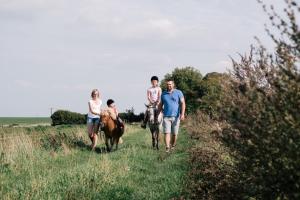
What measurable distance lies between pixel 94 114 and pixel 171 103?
2.92m

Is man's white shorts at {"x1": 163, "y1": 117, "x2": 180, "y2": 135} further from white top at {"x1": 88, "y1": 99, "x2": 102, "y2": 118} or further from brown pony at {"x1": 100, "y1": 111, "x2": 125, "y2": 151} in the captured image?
white top at {"x1": 88, "y1": 99, "x2": 102, "y2": 118}

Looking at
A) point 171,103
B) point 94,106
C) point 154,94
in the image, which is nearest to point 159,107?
point 154,94

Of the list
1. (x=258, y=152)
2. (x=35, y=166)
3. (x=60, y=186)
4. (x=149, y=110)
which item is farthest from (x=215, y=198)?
(x=149, y=110)

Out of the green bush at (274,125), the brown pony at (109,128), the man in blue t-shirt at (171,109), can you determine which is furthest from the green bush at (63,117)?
the green bush at (274,125)

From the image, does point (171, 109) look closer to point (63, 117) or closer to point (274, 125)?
point (274, 125)

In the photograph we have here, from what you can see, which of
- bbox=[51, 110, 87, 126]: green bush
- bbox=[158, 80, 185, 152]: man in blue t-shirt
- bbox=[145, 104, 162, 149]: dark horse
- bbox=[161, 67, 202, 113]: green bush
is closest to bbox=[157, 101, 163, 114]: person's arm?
bbox=[145, 104, 162, 149]: dark horse

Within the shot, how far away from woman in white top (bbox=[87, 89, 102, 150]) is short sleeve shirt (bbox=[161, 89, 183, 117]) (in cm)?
243

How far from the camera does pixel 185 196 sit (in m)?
8.30

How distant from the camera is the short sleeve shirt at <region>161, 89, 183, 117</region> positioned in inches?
665

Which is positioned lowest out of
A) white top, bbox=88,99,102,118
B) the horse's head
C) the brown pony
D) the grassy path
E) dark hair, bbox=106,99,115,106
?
the grassy path

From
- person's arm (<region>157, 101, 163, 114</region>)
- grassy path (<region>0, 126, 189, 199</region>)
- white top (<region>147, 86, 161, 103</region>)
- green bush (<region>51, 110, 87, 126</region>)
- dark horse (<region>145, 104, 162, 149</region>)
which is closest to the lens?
grassy path (<region>0, 126, 189, 199</region>)

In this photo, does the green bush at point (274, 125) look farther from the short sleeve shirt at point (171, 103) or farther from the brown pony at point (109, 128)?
the brown pony at point (109, 128)

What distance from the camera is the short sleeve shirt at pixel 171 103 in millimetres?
16891

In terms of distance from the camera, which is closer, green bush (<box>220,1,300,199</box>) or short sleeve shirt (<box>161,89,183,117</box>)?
green bush (<box>220,1,300,199</box>)
